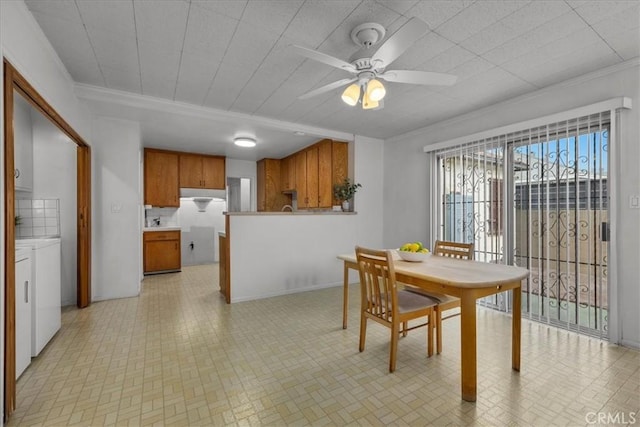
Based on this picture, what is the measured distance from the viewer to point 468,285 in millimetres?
1658

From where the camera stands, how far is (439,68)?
98.8 inches

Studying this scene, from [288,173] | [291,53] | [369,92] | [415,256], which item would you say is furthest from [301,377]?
[288,173]

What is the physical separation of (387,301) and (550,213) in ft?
6.67

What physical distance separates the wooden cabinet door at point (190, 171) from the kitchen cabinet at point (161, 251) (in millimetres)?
981

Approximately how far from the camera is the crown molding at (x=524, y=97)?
7.92ft

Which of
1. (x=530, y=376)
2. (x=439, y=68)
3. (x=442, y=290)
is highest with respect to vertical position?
(x=439, y=68)

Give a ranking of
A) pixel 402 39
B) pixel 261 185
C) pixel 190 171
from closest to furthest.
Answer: pixel 402 39 → pixel 190 171 → pixel 261 185

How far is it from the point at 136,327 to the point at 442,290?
279cm

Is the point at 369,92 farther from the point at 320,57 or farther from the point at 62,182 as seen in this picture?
the point at 62,182

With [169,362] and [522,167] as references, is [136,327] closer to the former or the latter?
[169,362]

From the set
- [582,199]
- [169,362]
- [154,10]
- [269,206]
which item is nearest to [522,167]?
[582,199]

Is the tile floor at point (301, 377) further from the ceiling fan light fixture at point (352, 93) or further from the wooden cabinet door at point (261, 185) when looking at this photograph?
the wooden cabinet door at point (261, 185)

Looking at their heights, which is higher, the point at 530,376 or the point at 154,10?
the point at 154,10

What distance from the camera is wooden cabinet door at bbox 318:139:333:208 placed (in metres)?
4.80
